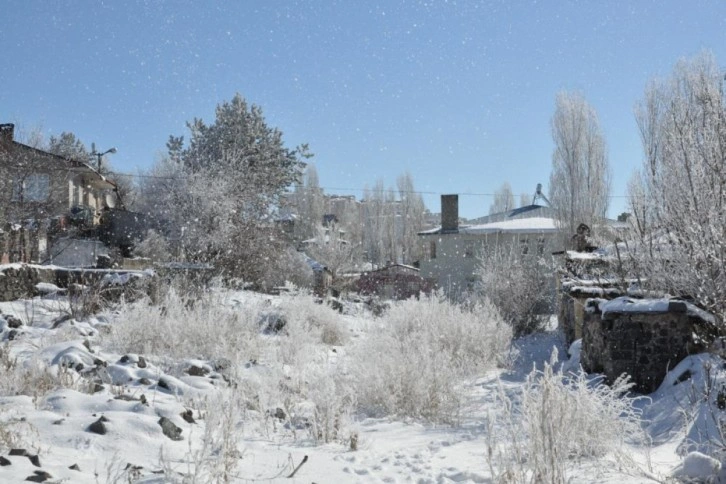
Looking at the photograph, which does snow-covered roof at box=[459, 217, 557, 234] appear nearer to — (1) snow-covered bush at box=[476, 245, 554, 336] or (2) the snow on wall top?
(1) snow-covered bush at box=[476, 245, 554, 336]

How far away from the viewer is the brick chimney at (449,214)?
3403cm

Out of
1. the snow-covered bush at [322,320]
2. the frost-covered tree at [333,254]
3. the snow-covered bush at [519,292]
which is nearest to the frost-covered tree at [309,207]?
the frost-covered tree at [333,254]

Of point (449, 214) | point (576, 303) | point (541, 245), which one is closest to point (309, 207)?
point (449, 214)

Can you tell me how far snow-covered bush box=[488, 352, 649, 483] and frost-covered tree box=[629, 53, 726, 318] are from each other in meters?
Result: 3.18

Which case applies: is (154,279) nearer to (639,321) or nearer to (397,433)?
(397,433)

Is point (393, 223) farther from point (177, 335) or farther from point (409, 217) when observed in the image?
point (177, 335)

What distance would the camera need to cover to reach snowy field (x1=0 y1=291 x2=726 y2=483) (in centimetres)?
357

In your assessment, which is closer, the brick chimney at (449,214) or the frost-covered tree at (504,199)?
the brick chimney at (449,214)

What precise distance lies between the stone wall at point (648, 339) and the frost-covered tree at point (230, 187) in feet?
53.0

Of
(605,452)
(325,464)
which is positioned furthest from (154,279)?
(605,452)

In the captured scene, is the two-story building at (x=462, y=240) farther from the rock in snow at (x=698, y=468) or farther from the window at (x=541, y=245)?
the rock in snow at (x=698, y=468)

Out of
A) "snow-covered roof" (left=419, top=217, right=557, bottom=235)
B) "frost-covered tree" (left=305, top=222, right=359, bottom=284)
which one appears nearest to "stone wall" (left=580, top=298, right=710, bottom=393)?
"snow-covered roof" (left=419, top=217, right=557, bottom=235)

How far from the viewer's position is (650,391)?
7.38 metres

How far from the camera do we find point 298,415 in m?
5.54
